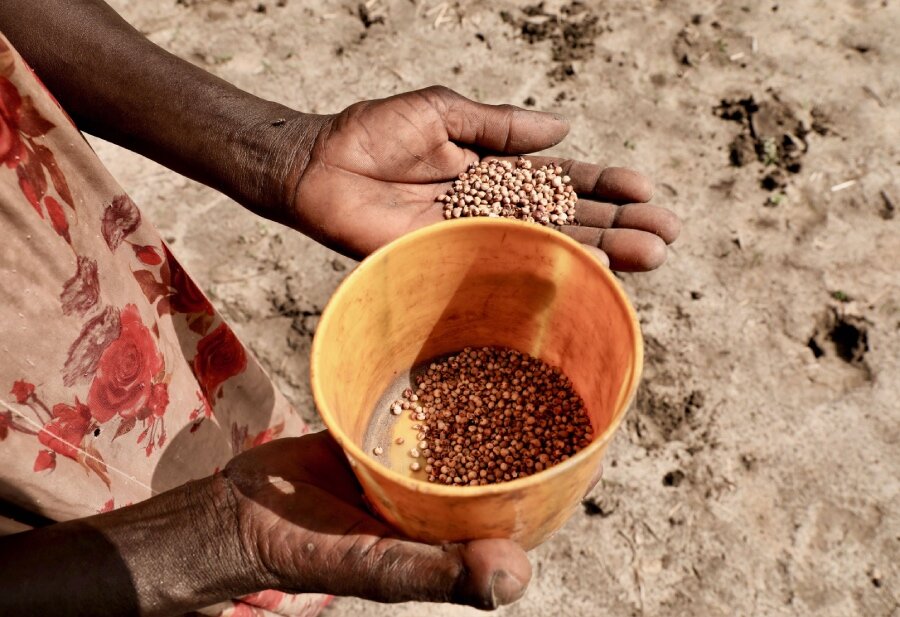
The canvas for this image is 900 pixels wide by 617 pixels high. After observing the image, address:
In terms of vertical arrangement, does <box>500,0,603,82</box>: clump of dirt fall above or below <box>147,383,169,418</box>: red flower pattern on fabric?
below

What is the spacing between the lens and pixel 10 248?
1258 mm

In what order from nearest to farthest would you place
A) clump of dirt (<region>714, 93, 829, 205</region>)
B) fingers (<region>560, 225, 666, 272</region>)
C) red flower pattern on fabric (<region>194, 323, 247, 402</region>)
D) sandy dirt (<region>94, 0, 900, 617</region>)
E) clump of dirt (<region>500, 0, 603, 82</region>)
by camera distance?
1. red flower pattern on fabric (<region>194, 323, 247, 402</region>)
2. fingers (<region>560, 225, 666, 272</region>)
3. sandy dirt (<region>94, 0, 900, 617</region>)
4. clump of dirt (<region>714, 93, 829, 205</region>)
5. clump of dirt (<region>500, 0, 603, 82</region>)

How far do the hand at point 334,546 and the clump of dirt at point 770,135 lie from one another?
8.53ft

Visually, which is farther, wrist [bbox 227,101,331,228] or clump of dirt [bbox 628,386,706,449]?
clump of dirt [bbox 628,386,706,449]

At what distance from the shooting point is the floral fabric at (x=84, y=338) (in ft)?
4.25

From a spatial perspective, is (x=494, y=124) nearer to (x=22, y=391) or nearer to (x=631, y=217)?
(x=631, y=217)

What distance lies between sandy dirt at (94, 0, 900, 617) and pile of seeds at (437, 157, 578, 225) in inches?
39.2

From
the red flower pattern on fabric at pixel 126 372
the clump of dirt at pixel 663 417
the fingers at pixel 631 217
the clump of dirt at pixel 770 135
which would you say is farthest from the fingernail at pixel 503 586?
the clump of dirt at pixel 770 135

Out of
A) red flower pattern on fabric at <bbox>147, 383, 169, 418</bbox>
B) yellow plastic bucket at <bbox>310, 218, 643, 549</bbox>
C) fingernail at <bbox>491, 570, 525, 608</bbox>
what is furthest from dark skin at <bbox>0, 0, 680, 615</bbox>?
red flower pattern on fabric at <bbox>147, 383, 169, 418</bbox>

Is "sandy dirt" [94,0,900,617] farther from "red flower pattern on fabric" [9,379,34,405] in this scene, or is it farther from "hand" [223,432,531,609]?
"red flower pattern on fabric" [9,379,34,405]

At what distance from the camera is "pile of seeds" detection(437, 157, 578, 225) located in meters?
2.20

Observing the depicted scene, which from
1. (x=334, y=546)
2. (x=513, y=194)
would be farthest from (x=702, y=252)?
(x=334, y=546)

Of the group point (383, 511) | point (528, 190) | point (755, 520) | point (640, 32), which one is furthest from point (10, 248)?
point (640, 32)

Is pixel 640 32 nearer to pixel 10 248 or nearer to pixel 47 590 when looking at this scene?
pixel 10 248
